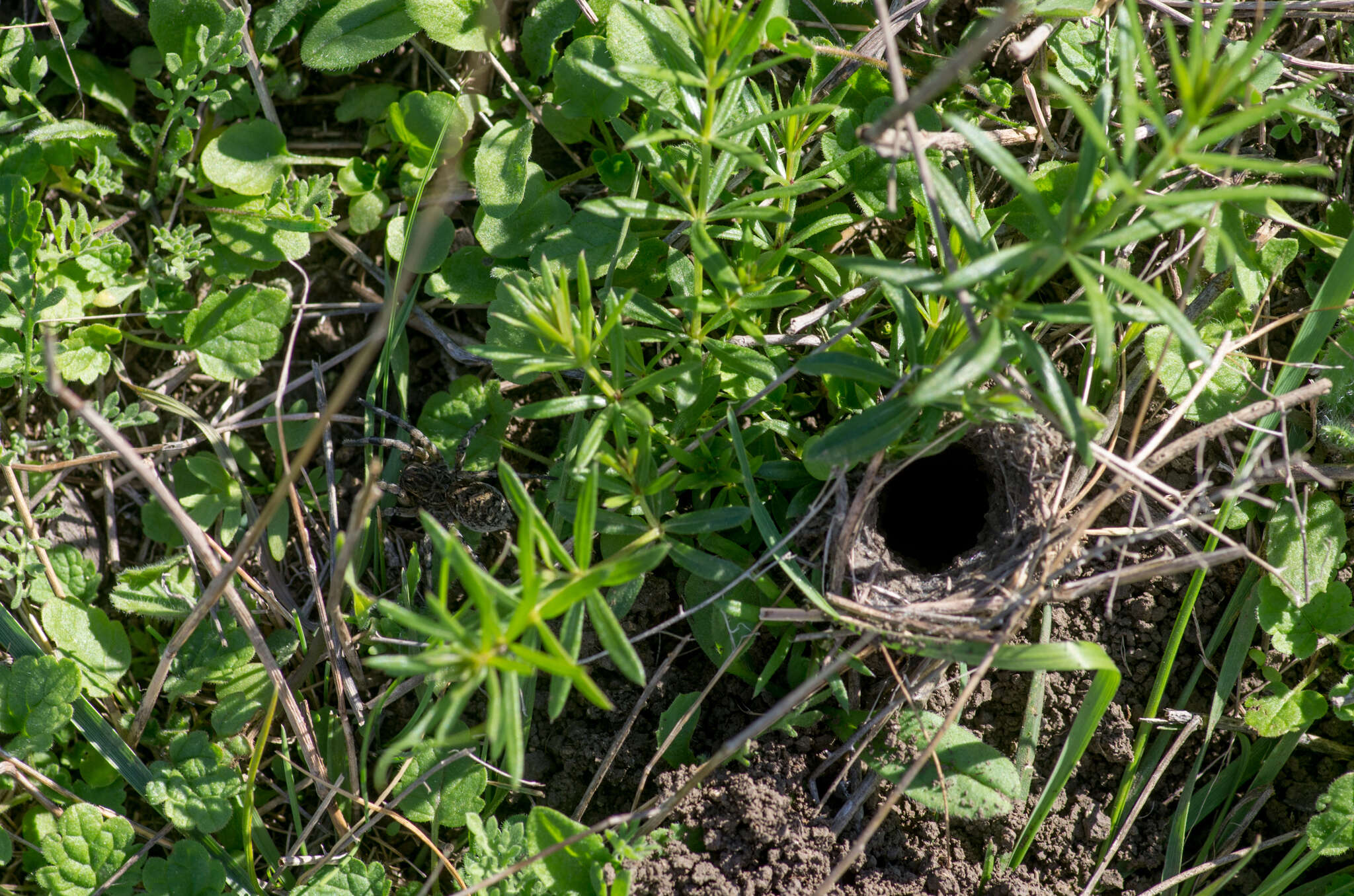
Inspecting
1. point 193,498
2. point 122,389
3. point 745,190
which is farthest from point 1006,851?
point 122,389

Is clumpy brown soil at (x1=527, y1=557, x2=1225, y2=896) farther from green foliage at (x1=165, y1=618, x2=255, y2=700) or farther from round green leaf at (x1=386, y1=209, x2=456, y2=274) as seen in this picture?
round green leaf at (x1=386, y1=209, x2=456, y2=274)

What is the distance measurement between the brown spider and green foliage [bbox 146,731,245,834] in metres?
0.86

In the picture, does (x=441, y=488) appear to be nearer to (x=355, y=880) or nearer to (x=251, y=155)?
(x=355, y=880)

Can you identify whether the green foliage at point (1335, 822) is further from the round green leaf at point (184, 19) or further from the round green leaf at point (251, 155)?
the round green leaf at point (184, 19)

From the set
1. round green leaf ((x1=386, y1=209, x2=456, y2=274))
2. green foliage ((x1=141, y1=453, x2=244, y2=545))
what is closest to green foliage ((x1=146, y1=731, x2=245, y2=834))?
green foliage ((x1=141, y1=453, x2=244, y2=545))

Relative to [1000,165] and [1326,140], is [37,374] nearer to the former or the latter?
[1000,165]

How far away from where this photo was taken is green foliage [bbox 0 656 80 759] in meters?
2.70

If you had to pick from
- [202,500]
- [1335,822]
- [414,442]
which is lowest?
[1335,822]

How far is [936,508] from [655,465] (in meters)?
1.05

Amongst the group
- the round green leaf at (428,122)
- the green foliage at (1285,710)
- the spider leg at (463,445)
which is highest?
the round green leaf at (428,122)

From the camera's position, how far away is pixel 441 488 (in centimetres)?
286

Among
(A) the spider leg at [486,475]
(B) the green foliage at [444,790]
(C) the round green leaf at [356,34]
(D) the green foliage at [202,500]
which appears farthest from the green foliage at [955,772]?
(C) the round green leaf at [356,34]

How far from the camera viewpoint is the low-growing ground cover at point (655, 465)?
2.47m

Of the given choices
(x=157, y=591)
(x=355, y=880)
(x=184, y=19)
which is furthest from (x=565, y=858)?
(x=184, y=19)
